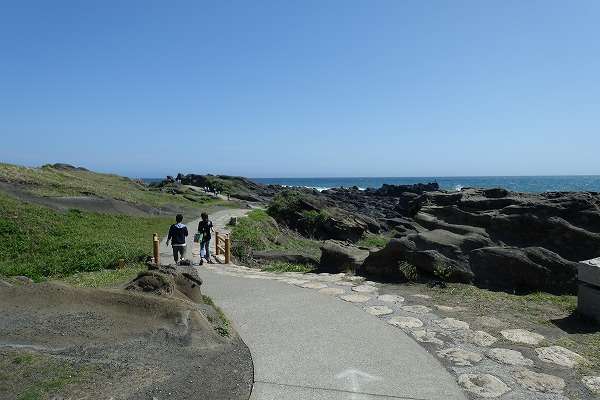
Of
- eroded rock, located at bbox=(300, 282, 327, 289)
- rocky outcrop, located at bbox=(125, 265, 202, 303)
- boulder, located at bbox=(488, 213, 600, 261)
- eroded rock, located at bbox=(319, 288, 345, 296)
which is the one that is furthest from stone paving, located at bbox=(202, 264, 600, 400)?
boulder, located at bbox=(488, 213, 600, 261)

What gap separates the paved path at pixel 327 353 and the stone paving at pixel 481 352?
0.23 metres

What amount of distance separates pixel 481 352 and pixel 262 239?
18.5m

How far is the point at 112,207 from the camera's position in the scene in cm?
3047

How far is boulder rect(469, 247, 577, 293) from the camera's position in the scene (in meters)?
9.24

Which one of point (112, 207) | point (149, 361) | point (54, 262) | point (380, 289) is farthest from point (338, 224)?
point (149, 361)

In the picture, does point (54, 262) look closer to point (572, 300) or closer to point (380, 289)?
point (380, 289)

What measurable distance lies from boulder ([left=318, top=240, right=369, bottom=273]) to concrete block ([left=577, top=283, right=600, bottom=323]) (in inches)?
197

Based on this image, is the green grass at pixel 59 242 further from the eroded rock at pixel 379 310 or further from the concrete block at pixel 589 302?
the concrete block at pixel 589 302

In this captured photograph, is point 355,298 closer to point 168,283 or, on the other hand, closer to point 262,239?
point 168,283

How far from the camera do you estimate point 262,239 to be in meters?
23.7

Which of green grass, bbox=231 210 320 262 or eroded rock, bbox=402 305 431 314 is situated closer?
eroded rock, bbox=402 305 431 314

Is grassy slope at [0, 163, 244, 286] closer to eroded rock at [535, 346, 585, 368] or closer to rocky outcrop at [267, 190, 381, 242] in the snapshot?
eroded rock at [535, 346, 585, 368]

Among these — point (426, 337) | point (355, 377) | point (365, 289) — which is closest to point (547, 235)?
point (365, 289)

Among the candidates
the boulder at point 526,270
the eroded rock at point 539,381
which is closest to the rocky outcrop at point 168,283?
the eroded rock at point 539,381
